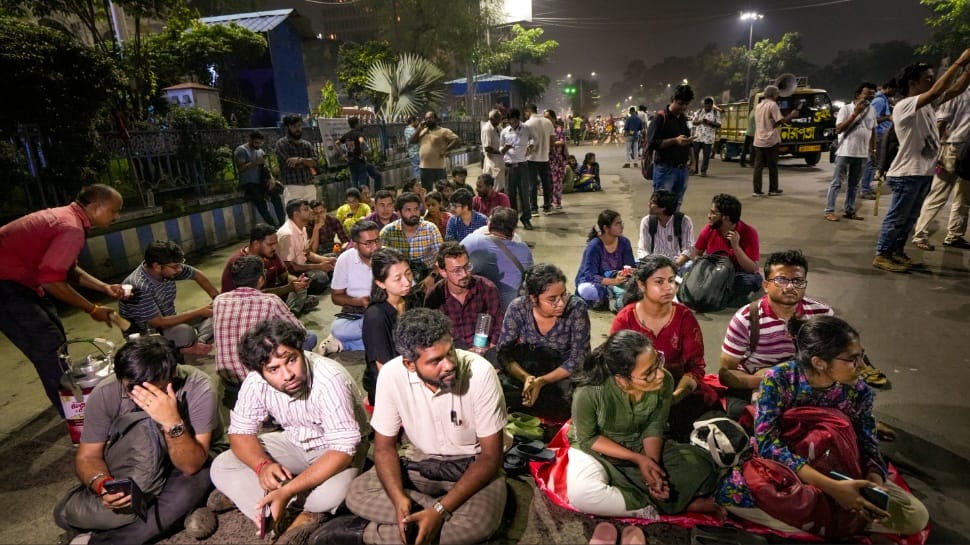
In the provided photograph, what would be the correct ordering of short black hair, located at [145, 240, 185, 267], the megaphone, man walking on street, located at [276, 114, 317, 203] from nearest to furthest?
short black hair, located at [145, 240, 185, 267] → man walking on street, located at [276, 114, 317, 203] → the megaphone

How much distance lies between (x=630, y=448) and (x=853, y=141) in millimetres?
7558

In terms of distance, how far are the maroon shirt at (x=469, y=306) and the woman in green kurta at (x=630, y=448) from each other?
1270mm

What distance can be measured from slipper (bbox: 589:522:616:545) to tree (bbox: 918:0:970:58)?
29.8m

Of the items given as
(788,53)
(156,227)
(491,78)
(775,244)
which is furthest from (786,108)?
(788,53)

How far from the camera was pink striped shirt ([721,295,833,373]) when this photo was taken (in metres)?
3.07

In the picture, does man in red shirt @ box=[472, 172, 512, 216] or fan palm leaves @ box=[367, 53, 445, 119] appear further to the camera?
fan palm leaves @ box=[367, 53, 445, 119]

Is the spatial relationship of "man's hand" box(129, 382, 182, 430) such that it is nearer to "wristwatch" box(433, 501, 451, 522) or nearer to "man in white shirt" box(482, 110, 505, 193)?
"wristwatch" box(433, 501, 451, 522)

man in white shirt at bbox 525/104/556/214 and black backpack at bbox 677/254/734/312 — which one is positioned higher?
man in white shirt at bbox 525/104/556/214

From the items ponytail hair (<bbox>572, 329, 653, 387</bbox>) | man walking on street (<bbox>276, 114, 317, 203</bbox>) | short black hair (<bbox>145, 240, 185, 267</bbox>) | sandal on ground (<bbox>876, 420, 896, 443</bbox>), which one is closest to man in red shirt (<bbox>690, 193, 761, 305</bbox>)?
sandal on ground (<bbox>876, 420, 896, 443</bbox>)

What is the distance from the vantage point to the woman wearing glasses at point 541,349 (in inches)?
132

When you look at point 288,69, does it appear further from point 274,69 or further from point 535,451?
point 535,451

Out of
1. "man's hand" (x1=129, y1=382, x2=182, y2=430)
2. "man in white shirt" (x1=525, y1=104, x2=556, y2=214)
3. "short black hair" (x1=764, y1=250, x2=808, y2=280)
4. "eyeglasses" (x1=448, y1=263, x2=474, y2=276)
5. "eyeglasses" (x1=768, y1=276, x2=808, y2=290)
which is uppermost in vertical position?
"man in white shirt" (x1=525, y1=104, x2=556, y2=214)

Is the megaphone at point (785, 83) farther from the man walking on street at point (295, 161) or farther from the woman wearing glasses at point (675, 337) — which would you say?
the woman wearing glasses at point (675, 337)

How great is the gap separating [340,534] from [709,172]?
15.0 meters
